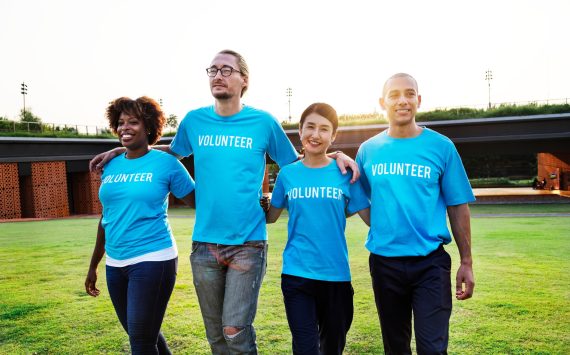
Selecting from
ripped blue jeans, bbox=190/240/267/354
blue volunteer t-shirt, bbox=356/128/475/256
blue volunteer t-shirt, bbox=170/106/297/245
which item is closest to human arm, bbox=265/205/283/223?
blue volunteer t-shirt, bbox=170/106/297/245

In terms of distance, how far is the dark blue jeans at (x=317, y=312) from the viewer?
3.19 m

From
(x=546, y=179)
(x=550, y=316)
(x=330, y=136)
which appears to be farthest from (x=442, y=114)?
(x=330, y=136)

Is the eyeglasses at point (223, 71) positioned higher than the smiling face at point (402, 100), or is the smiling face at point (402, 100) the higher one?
the eyeglasses at point (223, 71)

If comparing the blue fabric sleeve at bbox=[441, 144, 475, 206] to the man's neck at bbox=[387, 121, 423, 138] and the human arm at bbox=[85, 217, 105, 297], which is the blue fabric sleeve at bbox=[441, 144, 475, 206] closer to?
the man's neck at bbox=[387, 121, 423, 138]

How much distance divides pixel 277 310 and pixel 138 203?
354 centimetres

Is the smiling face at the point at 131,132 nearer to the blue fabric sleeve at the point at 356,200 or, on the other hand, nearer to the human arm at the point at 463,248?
the blue fabric sleeve at the point at 356,200

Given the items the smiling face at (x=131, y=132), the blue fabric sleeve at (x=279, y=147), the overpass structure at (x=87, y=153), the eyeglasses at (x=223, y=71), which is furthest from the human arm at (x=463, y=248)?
the overpass structure at (x=87, y=153)

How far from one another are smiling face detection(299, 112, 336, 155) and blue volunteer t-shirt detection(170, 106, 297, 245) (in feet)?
0.74

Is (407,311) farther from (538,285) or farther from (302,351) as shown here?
(538,285)

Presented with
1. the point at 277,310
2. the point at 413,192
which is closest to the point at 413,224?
the point at 413,192

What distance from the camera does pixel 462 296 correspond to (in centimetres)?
321

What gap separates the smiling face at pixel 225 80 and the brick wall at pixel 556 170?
109ft

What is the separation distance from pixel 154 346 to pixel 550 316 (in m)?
4.72

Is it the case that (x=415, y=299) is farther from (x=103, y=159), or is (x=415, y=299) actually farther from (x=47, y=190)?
(x=47, y=190)
